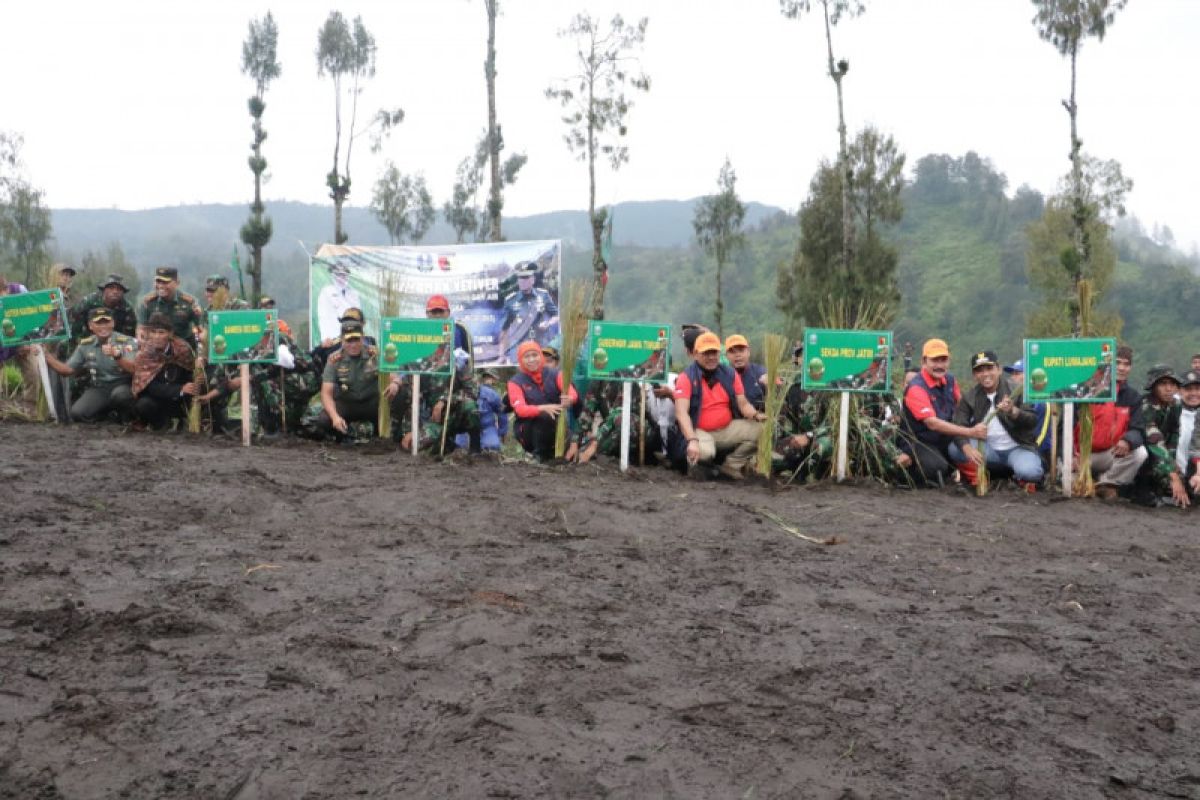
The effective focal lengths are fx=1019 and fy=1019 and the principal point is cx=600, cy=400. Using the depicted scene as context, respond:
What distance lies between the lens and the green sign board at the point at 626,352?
24.1 feet

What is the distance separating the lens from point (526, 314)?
523 inches

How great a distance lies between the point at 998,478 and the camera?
753 cm

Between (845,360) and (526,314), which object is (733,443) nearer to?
(845,360)

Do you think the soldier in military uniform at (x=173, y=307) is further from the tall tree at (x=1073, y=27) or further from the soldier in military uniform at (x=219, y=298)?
the tall tree at (x=1073, y=27)

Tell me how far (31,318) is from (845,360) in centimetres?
640

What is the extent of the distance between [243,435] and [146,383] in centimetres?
107

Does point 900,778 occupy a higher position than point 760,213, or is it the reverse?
point 760,213

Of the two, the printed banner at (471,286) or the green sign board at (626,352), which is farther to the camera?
the printed banner at (471,286)

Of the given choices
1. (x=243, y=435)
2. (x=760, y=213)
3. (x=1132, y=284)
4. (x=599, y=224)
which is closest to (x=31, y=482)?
(x=243, y=435)

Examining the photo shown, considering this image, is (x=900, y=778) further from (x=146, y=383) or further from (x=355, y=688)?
(x=146, y=383)

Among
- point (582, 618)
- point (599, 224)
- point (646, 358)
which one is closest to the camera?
point (582, 618)

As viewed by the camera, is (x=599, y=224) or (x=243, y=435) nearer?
(x=243, y=435)

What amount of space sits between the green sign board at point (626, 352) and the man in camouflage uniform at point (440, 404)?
115 cm

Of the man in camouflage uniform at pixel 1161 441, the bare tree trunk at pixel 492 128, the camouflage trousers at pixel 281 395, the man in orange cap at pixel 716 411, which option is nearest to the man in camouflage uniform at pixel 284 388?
the camouflage trousers at pixel 281 395
